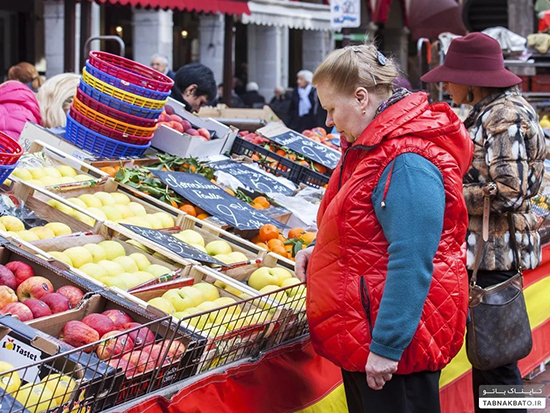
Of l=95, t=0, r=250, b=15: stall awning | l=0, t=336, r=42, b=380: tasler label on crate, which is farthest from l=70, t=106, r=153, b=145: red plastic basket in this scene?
l=95, t=0, r=250, b=15: stall awning

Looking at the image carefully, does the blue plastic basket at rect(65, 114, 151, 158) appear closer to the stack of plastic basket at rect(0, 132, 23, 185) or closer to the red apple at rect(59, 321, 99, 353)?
the stack of plastic basket at rect(0, 132, 23, 185)

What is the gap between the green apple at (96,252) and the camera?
11.5ft

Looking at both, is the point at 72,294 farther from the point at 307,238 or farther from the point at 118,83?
the point at 118,83

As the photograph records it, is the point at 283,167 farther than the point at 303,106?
No

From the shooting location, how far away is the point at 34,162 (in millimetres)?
4555

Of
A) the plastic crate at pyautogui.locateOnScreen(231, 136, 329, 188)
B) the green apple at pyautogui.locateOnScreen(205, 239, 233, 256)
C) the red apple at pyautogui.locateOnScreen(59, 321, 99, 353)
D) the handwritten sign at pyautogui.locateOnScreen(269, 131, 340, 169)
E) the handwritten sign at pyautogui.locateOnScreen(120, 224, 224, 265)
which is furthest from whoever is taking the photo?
the handwritten sign at pyautogui.locateOnScreen(269, 131, 340, 169)

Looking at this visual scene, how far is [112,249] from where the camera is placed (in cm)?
360

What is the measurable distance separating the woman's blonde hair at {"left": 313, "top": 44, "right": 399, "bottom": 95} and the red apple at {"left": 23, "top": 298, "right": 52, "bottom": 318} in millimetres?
1184

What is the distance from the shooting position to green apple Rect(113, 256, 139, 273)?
11.4 ft

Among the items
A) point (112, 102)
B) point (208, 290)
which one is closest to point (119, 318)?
point (208, 290)

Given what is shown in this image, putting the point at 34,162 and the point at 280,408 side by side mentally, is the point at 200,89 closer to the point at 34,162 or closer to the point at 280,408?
the point at 34,162

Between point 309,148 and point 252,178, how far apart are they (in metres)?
1.19

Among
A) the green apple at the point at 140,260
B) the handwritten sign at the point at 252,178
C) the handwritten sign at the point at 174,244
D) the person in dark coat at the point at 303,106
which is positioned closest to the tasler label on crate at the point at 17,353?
the green apple at the point at 140,260

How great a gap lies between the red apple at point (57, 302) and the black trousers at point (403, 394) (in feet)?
3.31
